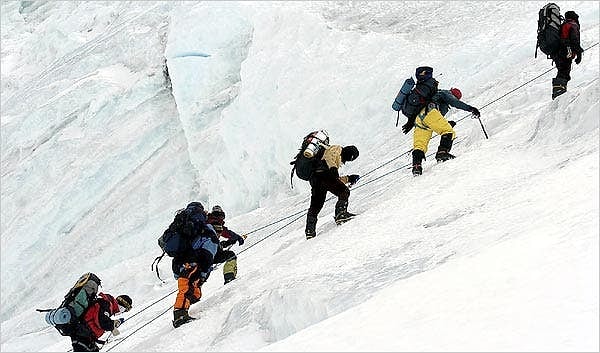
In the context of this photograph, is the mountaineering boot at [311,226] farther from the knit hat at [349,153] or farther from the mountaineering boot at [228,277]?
the mountaineering boot at [228,277]

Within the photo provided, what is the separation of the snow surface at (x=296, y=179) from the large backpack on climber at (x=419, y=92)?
A: 71 centimetres

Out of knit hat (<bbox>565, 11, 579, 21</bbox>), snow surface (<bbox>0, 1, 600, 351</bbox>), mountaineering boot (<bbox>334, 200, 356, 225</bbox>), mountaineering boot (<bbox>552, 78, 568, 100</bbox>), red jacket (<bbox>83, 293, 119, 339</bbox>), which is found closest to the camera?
snow surface (<bbox>0, 1, 600, 351</bbox>)

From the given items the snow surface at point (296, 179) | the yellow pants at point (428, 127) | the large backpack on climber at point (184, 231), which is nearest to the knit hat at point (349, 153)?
the snow surface at point (296, 179)

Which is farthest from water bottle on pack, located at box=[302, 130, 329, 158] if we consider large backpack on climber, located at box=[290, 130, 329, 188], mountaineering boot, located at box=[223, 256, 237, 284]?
mountaineering boot, located at box=[223, 256, 237, 284]

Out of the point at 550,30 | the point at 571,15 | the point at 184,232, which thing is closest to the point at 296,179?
the point at 550,30

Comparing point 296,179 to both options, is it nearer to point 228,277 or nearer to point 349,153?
point 228,277

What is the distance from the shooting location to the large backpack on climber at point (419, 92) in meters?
7.88

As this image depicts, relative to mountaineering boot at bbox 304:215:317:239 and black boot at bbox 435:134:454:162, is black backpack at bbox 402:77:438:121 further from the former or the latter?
mountaineering boot at bbox 304:215:317:239

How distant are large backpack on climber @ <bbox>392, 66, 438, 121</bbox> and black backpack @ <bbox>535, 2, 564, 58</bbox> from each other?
5.66ft

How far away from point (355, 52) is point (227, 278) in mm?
6728

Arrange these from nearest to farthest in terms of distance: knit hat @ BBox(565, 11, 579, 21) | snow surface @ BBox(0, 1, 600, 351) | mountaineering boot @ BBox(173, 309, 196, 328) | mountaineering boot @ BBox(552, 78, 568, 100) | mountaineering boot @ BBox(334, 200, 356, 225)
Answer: snow surface @ BBox(0, 1, 600, 351) → mountaineering boot @ BBox(173, 309, 196, 328) → mountaineering boot @ BBox(334, 200, 356, 225) → mountaineering boot @ BBox(552, 78, 568, 100) → knit hat @ BBox(565, 11, 579, 21)

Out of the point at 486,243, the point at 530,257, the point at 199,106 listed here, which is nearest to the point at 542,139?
the point at 486,243

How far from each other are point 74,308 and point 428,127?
4.11 meters

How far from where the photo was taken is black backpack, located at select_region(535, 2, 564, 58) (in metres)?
8.61
